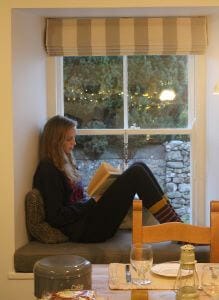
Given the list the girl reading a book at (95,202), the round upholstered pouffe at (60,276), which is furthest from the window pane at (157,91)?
the round upholstered pouffe at (60,276)

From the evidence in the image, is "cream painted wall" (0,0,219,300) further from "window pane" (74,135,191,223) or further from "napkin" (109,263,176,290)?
"napkin" (109,263,176,290)

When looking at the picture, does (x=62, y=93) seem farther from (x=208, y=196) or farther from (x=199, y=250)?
(x=199, y=250)

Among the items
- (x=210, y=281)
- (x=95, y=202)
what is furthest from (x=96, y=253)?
(x=210, y=281)

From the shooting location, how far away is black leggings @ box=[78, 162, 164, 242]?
286 cm

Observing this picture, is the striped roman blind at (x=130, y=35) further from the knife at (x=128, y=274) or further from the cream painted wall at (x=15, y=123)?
the knife at (x=128, y=274)

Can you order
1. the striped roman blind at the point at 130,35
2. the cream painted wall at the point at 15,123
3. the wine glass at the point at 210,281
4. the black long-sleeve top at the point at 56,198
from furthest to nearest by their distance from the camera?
the striped roman blind at the point at 130,35 → the black long-sleeve top at the point at 56,198 → the cream painted wall at the point at 15,123 → the wine glass at the point at 210,281

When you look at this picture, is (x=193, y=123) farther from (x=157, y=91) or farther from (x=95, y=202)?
(x=95, y=202)

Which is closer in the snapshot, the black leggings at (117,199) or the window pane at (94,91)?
the black leggings at (117,199)

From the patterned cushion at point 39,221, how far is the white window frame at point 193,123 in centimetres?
70

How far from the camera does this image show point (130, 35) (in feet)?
10.4

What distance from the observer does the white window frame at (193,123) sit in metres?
3.32

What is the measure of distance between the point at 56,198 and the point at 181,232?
1062 mm

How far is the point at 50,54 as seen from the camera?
10.6 ft

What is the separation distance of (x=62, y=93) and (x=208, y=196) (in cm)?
118
